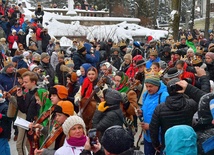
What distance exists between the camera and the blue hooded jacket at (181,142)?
9.88ft

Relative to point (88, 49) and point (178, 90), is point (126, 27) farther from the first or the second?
point (178, 90)

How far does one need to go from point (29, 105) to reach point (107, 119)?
1.51 meters

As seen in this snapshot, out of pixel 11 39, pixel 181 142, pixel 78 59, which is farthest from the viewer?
pixel 11 39

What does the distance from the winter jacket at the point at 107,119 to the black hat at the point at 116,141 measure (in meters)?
1.64

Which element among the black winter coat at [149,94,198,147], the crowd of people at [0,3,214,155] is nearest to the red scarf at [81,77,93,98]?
the crowd of people at [0,3,214,155]

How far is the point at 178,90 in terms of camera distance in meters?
4.13

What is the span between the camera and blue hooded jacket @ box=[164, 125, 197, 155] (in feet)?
9.88

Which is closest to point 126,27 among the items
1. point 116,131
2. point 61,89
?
point 61,89

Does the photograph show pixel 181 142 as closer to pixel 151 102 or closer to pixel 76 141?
pixel 76 141

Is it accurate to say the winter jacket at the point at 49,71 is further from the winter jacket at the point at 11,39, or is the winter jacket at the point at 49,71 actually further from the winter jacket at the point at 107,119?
the winter jacket at the point at 11,39

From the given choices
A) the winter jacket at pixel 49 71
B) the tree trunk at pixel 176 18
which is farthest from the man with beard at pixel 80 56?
the tree trunk at pixel 176 18

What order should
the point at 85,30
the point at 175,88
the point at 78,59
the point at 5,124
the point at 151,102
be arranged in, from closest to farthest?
the point at 175,88 → the point at 151,102 → the point at 5,124 → the point at 78,59 → the point at 85,30

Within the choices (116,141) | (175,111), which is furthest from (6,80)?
(116,141)

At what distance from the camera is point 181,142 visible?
→ 301 cm
